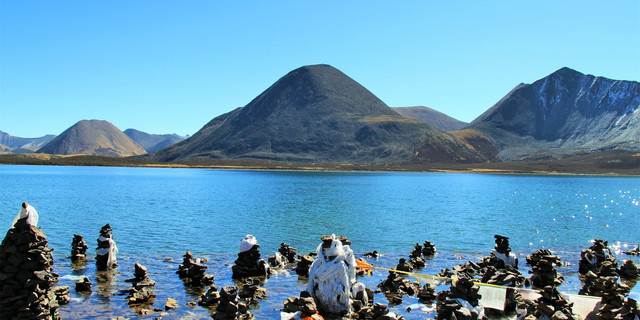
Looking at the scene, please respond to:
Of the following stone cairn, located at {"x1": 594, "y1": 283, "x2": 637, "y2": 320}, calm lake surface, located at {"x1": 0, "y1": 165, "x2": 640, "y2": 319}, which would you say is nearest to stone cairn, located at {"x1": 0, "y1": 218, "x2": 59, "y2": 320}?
calm lake surface, located at {"x1": 0, "y1": 165, "x2": 640, "y2": 319}

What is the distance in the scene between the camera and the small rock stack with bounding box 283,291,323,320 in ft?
55.7

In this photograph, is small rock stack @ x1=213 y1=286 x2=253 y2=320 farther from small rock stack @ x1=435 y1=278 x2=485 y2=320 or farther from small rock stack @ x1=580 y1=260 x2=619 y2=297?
small rock stack @ x1=580 y1=260 x2=619 y2=297

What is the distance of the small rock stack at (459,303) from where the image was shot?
17.4 m

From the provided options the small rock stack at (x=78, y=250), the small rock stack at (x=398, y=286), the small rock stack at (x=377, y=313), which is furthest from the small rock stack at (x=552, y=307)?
the small rock stack at (x=78, y=250)

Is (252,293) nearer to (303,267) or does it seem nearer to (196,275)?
(196,275)

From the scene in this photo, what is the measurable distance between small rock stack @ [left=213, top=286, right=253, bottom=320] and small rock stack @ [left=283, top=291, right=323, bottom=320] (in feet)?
5.67

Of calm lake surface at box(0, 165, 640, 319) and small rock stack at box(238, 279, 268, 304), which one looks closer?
small rock stack at box(238, 279, 268, 304)

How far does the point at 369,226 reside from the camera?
51688 millimetres

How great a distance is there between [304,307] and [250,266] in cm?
1010

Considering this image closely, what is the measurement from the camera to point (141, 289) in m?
21.8

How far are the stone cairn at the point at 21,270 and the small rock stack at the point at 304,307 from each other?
26.6ft

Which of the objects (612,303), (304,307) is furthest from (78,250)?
(612,303)

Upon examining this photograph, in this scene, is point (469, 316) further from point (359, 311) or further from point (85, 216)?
point (85, 216)

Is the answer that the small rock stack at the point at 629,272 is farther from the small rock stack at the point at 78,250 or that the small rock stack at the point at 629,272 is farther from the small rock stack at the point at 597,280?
the small rock stack at the point at 78,250
